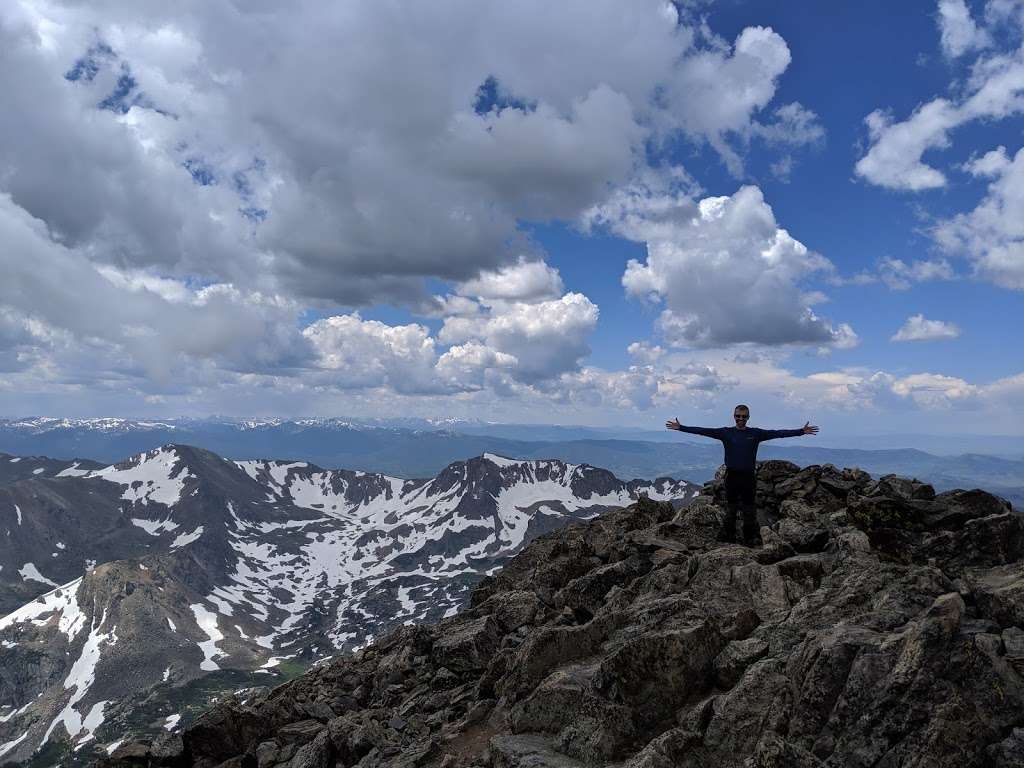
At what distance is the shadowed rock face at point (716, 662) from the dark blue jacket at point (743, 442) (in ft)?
10.7

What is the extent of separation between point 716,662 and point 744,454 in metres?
10.1

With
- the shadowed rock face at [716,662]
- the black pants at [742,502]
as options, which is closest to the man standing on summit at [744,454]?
the black pants at [742,502]

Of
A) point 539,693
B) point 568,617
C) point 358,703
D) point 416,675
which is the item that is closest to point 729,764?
point 539,693

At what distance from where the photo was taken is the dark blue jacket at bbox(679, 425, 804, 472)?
23.8 metres

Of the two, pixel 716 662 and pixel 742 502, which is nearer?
pixel 716 662

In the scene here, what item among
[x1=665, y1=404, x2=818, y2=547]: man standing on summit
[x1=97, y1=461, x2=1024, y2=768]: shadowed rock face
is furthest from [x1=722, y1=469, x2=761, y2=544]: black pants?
[x1=97, y1=461, x2=1024, y2=768]: shadowed rock face

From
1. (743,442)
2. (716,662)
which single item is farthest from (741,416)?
(716,662)

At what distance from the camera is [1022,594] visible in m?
14.3

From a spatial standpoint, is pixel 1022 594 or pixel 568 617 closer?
pixel 1022 594

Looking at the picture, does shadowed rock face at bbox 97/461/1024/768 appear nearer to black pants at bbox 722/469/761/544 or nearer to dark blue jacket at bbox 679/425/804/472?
black pants at bbox 722/469/761/544

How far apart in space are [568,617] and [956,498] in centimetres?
1734

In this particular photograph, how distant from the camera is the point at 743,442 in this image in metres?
23.9

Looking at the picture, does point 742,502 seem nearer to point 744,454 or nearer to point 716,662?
point 744,454

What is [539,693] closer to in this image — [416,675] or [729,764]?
[729,764]
